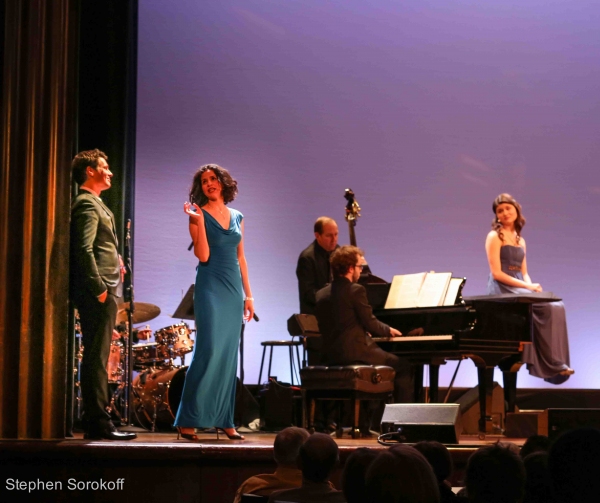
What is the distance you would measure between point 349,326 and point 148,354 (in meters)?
1.71

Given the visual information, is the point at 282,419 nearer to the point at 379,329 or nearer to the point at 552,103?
the point at 379,329

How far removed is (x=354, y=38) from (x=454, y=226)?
209 centimetres

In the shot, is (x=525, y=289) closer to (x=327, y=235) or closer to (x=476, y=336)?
(x=476, y=336)

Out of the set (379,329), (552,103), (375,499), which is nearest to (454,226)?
(552,103)

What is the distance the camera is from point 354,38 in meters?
8.53

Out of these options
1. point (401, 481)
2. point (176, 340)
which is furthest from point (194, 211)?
point (401, 481)

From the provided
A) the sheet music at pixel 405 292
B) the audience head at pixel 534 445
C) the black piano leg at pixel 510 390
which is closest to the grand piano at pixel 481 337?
the black piano leg at pixel 510 390

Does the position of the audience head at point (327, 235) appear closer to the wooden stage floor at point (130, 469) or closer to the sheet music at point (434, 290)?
the sheet music at point (434, 290)

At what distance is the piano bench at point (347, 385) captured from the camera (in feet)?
18.8

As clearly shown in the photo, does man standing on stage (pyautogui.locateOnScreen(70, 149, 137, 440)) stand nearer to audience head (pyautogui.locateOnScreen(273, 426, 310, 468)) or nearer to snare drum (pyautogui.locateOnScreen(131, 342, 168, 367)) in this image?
audience head (pyautogui.locateOnScreen(273, 426, 310, 468))

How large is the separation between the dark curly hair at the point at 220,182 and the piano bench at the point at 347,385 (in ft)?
4.98

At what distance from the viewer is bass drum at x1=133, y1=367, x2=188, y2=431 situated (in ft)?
21.4

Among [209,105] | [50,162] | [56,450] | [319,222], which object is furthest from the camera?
[209,105]

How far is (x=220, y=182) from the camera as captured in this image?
4980 millimetres
